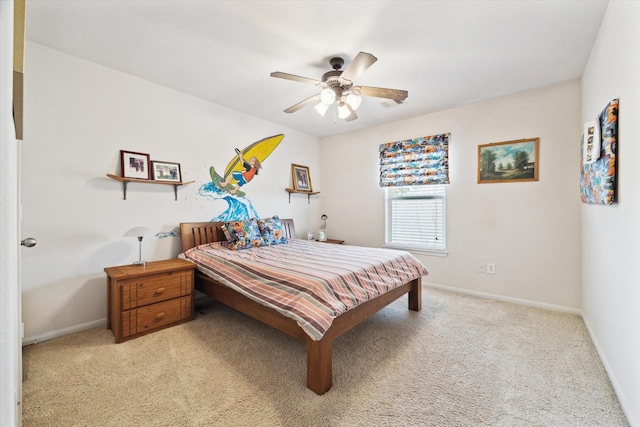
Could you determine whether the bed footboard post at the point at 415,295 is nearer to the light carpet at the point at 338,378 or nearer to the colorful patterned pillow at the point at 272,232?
the light carpet at the point at 338,378

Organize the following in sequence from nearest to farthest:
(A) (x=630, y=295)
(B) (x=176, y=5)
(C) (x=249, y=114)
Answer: (A) (x=630, y=295) < (B) (x=176, y=5) < (C) (x=249, y=114)

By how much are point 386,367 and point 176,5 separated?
3.04 metres

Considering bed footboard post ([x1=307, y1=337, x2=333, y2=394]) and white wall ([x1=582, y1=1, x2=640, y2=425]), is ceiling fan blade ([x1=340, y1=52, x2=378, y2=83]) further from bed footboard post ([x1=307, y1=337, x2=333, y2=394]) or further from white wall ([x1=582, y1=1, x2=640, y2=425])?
bed footboard post ([x1=307, y1=337, x2=333, y2=394])

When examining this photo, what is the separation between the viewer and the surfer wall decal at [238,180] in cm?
365

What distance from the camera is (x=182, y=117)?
3289 mm

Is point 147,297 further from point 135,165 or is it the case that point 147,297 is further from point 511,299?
point 511,299

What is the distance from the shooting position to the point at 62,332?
247cm

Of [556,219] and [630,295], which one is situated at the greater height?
[556,219]

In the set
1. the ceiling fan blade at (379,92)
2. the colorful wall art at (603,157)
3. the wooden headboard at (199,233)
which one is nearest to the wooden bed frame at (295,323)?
the wooden headboard at (199,233)

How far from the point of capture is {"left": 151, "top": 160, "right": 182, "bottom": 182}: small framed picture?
120 inches

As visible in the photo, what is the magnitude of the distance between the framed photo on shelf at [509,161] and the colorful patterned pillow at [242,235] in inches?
120

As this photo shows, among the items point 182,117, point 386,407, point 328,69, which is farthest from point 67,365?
point 328,69

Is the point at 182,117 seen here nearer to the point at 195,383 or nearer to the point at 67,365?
the point at 67,365

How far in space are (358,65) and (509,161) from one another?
2445 millimetres
